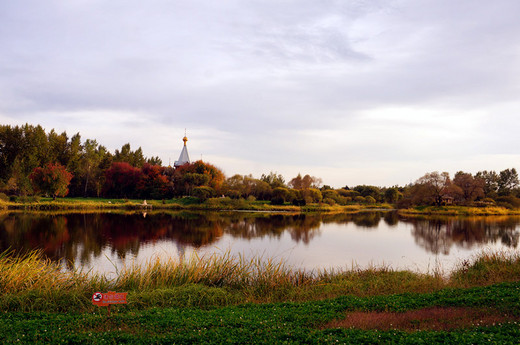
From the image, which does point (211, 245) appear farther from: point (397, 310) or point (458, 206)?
point (458, 206)

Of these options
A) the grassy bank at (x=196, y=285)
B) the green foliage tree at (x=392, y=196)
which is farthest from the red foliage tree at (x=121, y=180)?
the green foliage tree at (x=392, y=196)

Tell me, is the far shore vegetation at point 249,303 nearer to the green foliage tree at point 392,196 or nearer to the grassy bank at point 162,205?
the grassy bank at point 162,205

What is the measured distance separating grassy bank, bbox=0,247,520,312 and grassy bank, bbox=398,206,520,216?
39.0 meters

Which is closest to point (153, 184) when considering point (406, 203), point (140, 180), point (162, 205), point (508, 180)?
point (140, 180)

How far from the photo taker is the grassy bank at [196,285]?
26.2ft

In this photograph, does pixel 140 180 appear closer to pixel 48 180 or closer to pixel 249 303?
pixel 48 180

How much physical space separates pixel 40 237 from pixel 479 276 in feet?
74.1

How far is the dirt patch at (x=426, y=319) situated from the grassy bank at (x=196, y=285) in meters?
2.56

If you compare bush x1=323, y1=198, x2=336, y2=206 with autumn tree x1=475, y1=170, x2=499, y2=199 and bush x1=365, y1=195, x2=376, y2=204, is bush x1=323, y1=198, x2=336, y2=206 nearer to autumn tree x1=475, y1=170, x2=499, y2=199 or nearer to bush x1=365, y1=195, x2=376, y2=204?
bush x1=365, y1=195, x2=376, y2=204

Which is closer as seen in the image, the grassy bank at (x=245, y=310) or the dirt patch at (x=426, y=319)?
the grassy bank at (x=245, y=310)

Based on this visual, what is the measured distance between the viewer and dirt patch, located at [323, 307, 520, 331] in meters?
6.12

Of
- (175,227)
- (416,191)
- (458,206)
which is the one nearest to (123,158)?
(175,227)

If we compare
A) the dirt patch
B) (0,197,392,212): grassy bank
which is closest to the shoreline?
(0,197,392,212): grassy bank

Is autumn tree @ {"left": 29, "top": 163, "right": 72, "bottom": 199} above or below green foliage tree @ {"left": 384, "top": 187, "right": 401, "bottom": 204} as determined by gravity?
above
